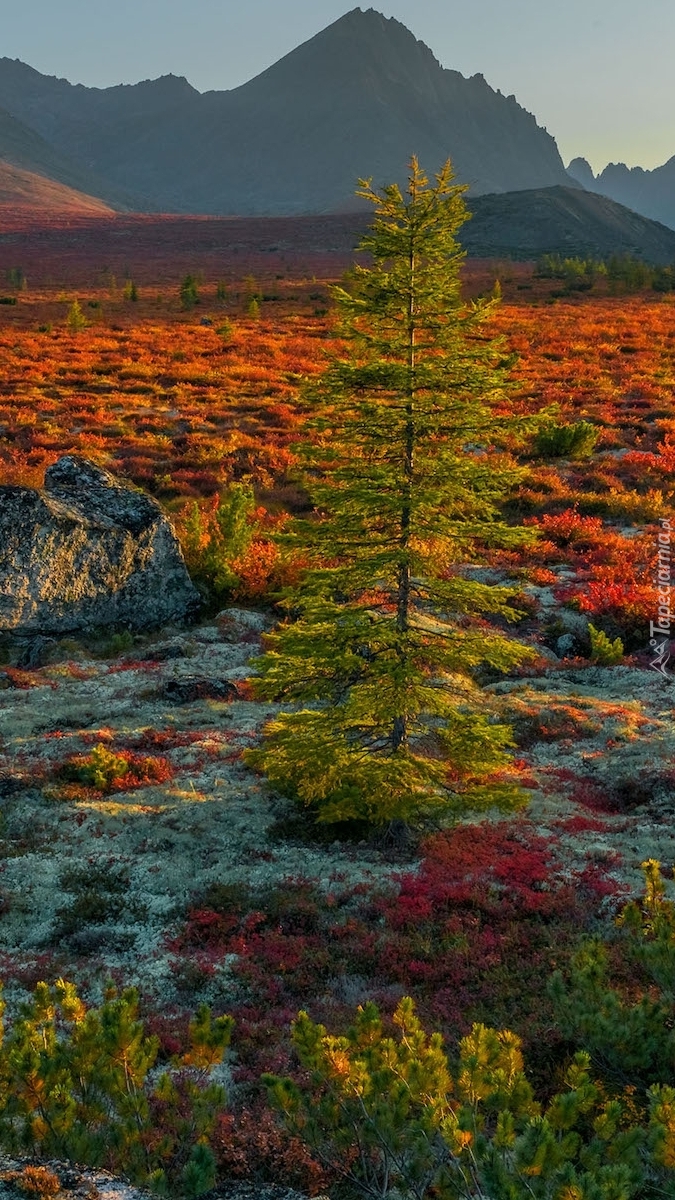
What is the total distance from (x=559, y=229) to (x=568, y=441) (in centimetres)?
12515

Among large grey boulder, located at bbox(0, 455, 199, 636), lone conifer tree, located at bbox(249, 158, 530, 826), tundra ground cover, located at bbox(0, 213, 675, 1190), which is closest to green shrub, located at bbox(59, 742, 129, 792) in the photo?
tundra ground cover, located at bbox(0, 213, 675, 1190)

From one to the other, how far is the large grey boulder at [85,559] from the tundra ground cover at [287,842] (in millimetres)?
886

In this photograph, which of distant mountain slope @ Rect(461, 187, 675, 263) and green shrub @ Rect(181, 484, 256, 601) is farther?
distant mountain slope @ Rect(461, 187, 675, 263)

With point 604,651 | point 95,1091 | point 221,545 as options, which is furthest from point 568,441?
point 95,1091

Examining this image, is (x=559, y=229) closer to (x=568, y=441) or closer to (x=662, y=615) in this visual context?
(x=568, y=441)

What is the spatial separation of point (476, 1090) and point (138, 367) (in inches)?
1440

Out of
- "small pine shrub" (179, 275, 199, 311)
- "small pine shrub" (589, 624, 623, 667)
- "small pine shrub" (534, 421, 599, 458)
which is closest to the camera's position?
"small pine shrub" (589, 624, 623, 667)

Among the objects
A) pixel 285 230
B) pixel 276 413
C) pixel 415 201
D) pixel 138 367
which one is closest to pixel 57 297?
→ pixel 138 367

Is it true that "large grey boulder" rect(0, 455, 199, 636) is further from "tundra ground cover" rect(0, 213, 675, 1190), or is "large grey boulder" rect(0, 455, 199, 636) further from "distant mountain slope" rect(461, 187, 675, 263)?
"distant mountain slope" rect(461, 187, 675, 263)

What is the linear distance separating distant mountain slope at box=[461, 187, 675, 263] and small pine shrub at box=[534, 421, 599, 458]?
285ft

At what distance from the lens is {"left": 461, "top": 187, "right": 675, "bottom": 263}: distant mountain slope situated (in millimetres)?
116581

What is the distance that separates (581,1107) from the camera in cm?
359

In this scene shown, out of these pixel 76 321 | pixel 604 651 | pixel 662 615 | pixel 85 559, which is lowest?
pixel 604 651

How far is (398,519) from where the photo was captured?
30.2 feet
